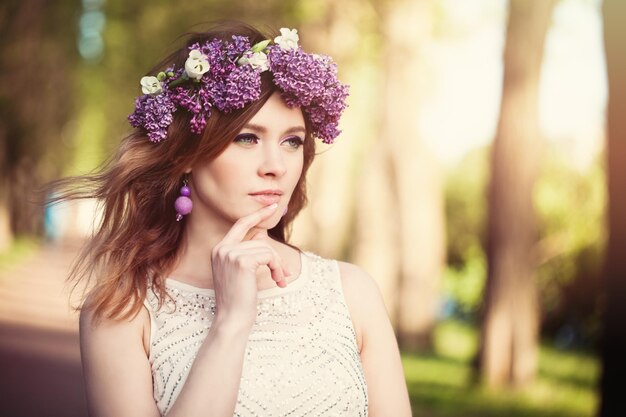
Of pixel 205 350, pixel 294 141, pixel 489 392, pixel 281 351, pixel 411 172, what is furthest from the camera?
pixel 411 172

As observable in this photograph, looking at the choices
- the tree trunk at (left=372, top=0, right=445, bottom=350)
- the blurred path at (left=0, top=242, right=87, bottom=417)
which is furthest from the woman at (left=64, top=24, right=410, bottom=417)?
the tree trunk at (left=372, top=0, right=445, bottom=350)

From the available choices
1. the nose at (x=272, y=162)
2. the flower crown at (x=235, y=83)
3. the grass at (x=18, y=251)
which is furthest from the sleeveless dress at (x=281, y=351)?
the grass at (x=18, y=251)

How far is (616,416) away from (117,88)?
99.7 feet

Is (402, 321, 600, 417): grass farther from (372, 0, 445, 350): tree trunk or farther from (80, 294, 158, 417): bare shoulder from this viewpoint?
(80, 294, 158, 417): bare shoulder

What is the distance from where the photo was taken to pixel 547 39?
1137cm

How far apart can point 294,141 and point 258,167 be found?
8.8 inches

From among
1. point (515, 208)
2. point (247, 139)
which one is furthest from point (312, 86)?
point (515, 208)

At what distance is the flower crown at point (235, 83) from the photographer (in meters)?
3.47

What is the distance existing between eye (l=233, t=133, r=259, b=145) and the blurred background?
0.84 m

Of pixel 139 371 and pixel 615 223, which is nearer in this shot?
pixel 139 371

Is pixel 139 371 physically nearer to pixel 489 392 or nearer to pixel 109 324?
pixel 109 324

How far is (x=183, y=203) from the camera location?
3643 millimetres

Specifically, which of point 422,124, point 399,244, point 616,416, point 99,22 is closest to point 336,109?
point 616,416

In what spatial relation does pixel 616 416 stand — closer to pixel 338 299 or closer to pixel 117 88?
pixel 338 299
